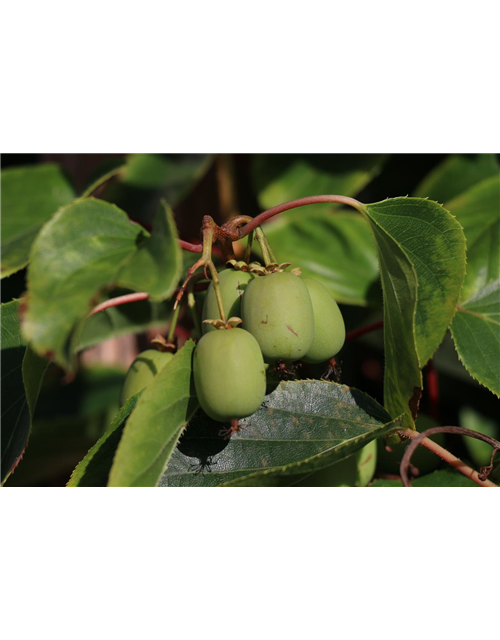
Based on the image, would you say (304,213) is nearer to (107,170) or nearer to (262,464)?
(107,170)

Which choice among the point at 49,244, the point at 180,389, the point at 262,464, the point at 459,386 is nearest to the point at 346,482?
the point at 262,464

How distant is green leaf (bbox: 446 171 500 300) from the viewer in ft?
3.77

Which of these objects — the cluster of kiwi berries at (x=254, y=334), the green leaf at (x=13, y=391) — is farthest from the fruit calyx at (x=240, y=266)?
the green leaf at (x=13, y=391)

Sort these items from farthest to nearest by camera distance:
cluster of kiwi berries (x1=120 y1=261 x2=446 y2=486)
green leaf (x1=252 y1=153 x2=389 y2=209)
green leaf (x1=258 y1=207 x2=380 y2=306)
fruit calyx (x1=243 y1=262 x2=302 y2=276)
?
green leaf (x1=252 y1=153 x2=389 y2=209), green leaf (x1=258 y1=207 x2=380 y2=306), fruit calyx (x1=243 y1=262 x2=302 y2=276), cluster of kiwi berries (x1=120 y1=261 x2=446 y2=486)

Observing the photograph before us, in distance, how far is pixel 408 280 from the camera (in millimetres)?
695

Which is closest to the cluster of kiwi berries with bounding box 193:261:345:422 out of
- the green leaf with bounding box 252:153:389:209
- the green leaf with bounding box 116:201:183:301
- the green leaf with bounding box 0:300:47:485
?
the green leaf with bounding box 116:201:183:301

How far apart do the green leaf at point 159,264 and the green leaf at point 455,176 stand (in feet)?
2.92

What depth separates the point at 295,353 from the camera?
686 millimetres

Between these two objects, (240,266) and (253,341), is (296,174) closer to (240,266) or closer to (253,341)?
(240,266)

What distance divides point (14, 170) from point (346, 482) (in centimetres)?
100

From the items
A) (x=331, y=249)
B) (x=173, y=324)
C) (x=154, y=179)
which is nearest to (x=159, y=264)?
(x=173, y=324)

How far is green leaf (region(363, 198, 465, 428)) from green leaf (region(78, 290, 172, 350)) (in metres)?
0.59

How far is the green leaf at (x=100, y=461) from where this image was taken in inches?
28.1

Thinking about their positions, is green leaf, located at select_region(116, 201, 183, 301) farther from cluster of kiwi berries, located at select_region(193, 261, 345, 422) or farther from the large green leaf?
the large green leaf
